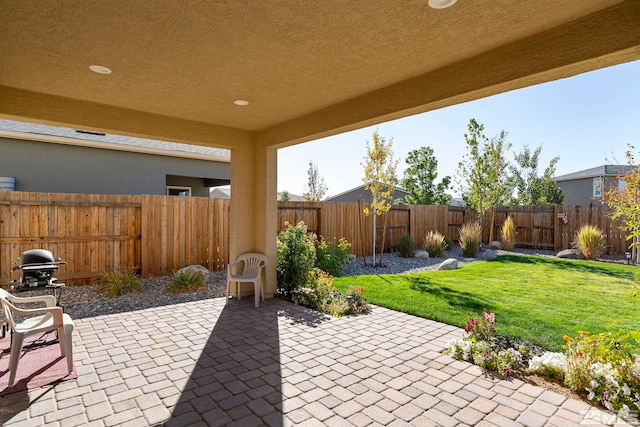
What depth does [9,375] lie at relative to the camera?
120 inches

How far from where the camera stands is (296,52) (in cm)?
295

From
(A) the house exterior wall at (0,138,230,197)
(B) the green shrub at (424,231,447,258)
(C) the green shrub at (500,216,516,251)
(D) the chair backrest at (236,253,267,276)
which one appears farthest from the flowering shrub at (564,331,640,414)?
(C) the green shrub at (500,216,516,251)

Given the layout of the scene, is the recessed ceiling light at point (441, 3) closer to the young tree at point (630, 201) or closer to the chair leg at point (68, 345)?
the young tree at point (630, 201)

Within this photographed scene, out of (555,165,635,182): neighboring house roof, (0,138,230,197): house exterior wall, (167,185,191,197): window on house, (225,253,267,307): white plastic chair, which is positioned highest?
(555,165,635,182): neighboring house roof

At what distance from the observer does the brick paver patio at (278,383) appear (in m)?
2.55

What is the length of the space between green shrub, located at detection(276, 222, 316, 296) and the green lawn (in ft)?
3.67

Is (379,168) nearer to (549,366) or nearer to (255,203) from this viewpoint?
(255,203)

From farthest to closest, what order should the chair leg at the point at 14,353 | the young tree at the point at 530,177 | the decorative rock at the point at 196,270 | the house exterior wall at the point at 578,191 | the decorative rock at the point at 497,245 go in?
1. the young tree at the point at 530,177
2. the house exterior wall at the point at 578,191
3. the decorative rock at the point at 497,245
4. the decorative rock at the point at 196,270
5. the chair leg at the point at 14,353

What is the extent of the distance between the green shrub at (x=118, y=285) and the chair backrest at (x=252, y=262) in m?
2.03

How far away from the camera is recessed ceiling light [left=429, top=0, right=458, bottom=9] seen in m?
2.19

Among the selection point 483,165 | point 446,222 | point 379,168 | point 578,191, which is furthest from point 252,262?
point 578,191

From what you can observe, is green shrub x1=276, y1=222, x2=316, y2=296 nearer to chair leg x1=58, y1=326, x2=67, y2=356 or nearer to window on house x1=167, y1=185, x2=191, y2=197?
chair leg x1=58, y1=326, x2=67, y2=356

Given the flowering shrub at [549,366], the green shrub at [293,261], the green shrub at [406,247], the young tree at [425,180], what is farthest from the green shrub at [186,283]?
the young tree at [425,180]

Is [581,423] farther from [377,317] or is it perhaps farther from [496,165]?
[496,165]
